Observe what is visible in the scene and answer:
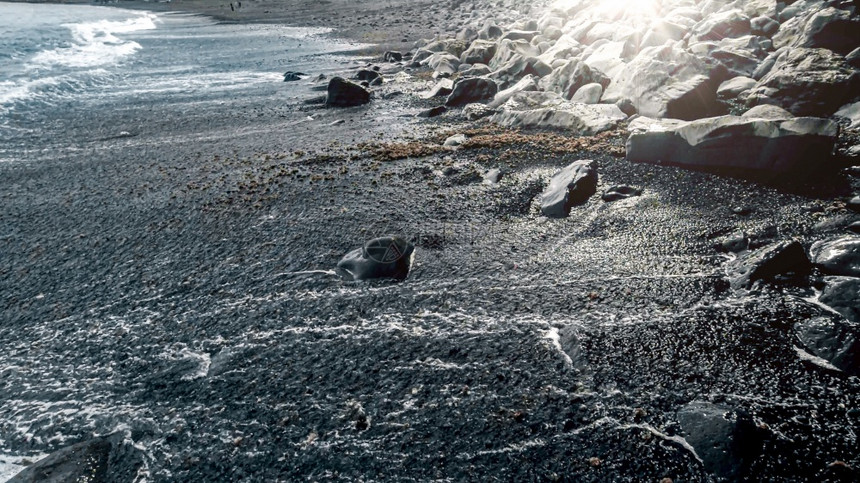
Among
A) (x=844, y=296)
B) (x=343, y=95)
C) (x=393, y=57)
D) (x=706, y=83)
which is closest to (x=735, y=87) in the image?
(x=706, y=83)

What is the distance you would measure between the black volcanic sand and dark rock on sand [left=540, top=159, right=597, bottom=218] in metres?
0.17

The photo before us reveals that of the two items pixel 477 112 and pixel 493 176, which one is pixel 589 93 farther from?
pixel 493 176

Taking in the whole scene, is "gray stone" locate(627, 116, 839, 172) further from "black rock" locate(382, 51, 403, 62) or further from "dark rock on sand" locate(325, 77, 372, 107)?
"black rock" locate(382, 51, 403, 62)

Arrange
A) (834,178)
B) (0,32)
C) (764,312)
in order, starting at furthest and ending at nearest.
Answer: (0,32)
(834,178)
(764,312)

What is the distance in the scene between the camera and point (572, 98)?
10883 mm

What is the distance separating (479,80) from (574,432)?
33.0 ft

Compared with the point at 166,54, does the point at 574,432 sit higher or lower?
lower

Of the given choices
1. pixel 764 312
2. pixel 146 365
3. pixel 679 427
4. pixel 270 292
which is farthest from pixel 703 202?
pixel 146 365

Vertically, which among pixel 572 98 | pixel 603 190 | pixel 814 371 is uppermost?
pixel 572 98

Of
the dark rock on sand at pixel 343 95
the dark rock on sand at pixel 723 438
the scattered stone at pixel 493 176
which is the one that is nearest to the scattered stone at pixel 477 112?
the dark rock on sand at pixel 343 95

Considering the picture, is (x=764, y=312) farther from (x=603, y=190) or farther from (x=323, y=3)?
(x=323, y=3)

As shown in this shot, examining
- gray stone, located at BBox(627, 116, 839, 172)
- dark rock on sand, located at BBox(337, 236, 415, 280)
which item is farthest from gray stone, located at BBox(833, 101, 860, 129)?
dark rock on sand, located at BBox(337, 236, 415, 280)

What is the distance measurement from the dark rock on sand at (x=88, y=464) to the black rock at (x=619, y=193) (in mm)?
5715

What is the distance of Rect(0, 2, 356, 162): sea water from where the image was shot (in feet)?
38.9
